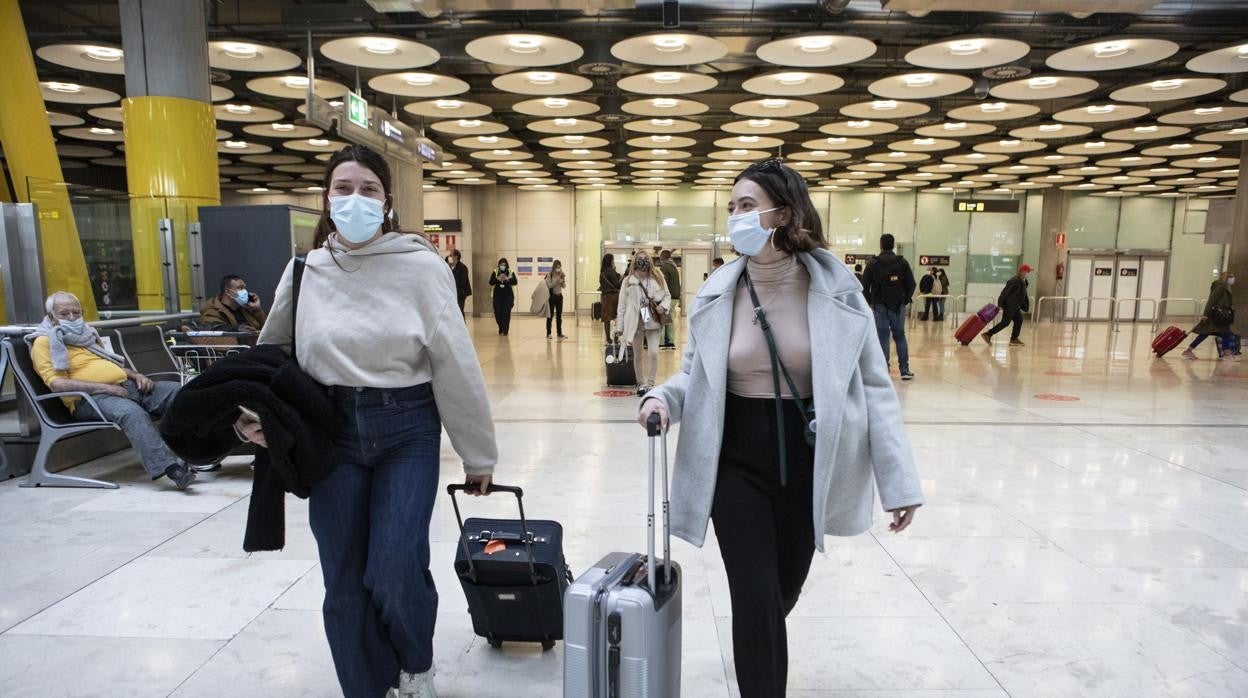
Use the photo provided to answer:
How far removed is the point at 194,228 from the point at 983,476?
313 inches

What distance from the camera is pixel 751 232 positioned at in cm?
203

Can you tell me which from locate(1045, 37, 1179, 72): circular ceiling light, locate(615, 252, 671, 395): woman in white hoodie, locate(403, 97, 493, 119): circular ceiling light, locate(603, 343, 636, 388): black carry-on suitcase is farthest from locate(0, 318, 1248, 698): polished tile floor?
locate(403, 97, 493, 119): circular ceiling light

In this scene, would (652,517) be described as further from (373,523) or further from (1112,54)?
→ (1112,54)

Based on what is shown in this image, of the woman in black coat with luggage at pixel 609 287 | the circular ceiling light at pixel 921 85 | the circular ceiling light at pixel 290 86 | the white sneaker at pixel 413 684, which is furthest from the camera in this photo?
the woman in black coat with luggage at pixel 609 287

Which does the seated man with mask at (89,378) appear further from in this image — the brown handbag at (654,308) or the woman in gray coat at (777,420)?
the brown handbag at (654,308)

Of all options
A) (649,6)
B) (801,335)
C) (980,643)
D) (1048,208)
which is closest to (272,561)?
(801,335)

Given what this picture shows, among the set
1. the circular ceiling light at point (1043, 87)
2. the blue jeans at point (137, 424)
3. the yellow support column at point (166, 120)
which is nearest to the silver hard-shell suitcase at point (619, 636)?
the blue jeans at point (137, 424)

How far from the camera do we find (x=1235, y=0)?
9.88 metres

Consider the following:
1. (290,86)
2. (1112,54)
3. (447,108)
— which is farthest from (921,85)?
(290,86)

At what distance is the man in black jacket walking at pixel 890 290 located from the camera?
9914 mm

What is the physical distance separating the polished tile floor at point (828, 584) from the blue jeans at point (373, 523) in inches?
20.1

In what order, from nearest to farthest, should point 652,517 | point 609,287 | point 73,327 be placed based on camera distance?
point 652,517 < point 73,327 < point 609,287

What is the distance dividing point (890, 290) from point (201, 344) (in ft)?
26.8

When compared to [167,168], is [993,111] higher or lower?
higher
